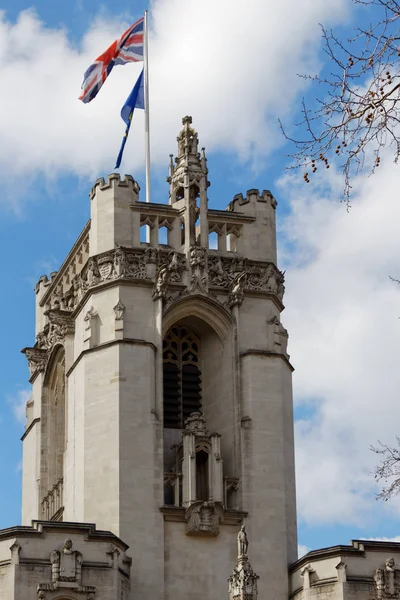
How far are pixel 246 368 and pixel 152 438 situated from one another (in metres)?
3.80

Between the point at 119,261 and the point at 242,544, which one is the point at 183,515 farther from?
the point at 119,261

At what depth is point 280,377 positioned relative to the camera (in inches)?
1802

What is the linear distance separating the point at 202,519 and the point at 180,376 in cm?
515

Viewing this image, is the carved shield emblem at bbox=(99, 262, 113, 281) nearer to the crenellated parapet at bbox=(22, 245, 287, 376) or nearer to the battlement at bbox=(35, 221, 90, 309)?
the crenellated parapet at bbox=(22, 245, 287, 376)

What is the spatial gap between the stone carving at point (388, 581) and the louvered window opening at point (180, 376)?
7.73 metres

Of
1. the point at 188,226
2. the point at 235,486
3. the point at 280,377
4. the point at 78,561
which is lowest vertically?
the point at 78,561

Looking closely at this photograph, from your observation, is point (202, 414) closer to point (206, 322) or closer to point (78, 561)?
point (206, 322)

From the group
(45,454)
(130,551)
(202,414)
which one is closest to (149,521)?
(130,551)

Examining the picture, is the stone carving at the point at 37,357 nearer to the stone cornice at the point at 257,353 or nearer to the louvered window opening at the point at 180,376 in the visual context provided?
the louvered window opening at the point at 180,376

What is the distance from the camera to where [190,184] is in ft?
156

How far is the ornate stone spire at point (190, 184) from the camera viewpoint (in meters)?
46.9

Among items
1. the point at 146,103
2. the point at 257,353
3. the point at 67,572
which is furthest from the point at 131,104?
the point at 67,572

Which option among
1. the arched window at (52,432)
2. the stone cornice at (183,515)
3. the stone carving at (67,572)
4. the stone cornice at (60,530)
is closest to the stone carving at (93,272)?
the arched window at (52,432)

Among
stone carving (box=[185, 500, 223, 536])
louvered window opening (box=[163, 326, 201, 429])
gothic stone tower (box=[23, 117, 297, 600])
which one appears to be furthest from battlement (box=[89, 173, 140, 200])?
stone carving (box=[185, 500, 223, 536])
